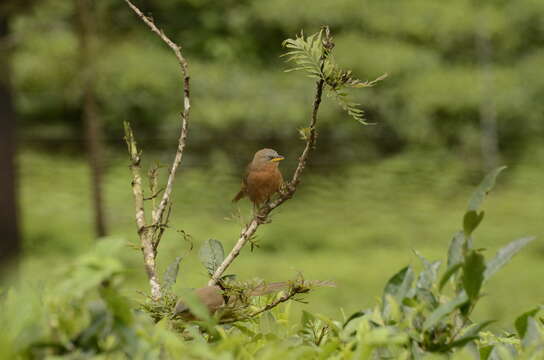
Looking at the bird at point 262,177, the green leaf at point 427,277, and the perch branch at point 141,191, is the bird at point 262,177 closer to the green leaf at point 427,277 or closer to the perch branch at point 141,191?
the perch branch at point 141,191

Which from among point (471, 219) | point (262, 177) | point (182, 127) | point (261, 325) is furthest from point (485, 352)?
point (262, 177)

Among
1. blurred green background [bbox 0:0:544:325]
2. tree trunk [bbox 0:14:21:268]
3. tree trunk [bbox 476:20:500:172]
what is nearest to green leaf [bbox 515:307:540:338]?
blurred green background [bbox 0:0:544:325]

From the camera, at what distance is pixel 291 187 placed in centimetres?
99

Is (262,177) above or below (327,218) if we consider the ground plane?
above

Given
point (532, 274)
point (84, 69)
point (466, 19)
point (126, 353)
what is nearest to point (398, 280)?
point (126, 353)

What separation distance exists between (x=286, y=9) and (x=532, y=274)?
128 inches

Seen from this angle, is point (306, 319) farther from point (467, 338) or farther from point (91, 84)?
point (91, 84)

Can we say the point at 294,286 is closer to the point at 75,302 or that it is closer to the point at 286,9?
the point at 75,302

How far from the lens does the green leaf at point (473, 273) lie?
76cm

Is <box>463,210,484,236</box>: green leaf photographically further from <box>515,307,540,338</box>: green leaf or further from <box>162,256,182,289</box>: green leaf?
<box>162,256,182,289</box>: green leaf

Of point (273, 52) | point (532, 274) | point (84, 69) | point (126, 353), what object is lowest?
point (532, 274)

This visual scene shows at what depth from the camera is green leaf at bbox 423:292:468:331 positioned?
0.78 m

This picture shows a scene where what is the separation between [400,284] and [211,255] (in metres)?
0.30

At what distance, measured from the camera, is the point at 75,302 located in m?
0.68
